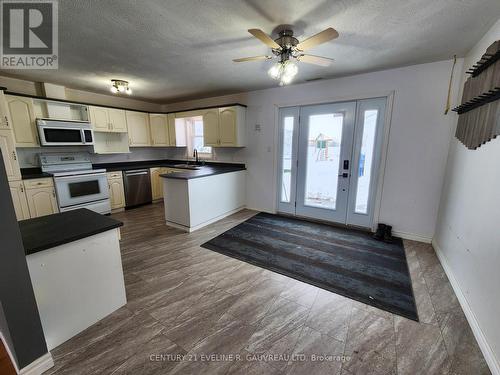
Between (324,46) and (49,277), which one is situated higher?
(324,46)

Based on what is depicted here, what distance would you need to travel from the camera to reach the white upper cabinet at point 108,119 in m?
4.07

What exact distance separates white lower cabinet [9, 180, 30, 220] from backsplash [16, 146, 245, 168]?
0.76m

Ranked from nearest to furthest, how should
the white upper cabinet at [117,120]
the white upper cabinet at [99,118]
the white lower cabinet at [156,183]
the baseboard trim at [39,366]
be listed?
the baseboard trim at [39,366] → the white upper cabinet at [99,118] → the white upper cabinet at [117,120] → the white lower cabinet at [156,183]

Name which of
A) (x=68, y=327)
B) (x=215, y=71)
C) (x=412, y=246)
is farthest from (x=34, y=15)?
(x=412, y=246)

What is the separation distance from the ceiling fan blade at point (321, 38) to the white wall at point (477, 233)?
146cm

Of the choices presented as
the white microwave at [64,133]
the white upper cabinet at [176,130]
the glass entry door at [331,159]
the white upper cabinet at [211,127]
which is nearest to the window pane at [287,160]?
the glass entry door at [331,159]

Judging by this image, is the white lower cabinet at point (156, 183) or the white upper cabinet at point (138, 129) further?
the white lower cabinet at point (156, 183)

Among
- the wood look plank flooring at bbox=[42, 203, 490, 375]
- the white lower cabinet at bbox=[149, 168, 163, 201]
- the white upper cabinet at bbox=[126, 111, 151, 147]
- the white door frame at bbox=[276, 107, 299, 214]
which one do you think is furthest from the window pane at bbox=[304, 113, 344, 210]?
the white upper cabinet at bbox=[126, 111, 151, 147]

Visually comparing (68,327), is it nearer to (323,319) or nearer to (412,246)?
(323,319)

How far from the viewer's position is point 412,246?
2941mm

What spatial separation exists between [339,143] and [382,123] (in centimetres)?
64

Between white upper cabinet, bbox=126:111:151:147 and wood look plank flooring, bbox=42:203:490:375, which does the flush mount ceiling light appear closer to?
white upper cabinet, bbox=126:111:151:147

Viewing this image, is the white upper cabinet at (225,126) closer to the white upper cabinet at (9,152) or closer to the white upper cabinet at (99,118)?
the white upper cabinet at (99,118)

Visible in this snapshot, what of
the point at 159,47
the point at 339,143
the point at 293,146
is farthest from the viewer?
the point at 293,146
